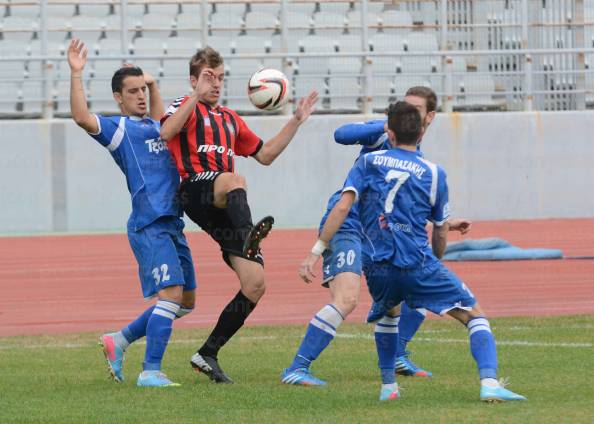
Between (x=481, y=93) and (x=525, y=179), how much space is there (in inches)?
68.9

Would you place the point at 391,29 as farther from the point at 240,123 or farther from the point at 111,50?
the point at 240,123

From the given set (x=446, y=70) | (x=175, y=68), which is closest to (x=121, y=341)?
(x=175, y=68)

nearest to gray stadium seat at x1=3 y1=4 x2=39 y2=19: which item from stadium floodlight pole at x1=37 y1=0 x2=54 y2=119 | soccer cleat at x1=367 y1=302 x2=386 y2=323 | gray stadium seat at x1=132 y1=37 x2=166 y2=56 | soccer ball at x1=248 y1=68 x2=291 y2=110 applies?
gray stadium seat at x1=132 y1=37 x2=166 y2=56

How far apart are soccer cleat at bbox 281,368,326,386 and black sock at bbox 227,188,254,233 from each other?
942 millimetres

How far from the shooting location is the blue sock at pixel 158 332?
8180 mm

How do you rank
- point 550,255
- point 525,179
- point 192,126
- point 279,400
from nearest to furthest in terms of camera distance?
point 279,400, point 192,126, point 550,255, point 525,179

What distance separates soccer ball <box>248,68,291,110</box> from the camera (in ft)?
30.1

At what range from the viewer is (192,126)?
8344mm

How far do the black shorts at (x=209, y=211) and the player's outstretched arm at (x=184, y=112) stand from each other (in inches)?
13.4

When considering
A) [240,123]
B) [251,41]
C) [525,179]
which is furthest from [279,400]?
[251,41]

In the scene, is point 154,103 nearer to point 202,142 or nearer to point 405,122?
point 202,142

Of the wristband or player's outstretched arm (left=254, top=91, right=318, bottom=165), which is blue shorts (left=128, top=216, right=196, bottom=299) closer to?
player's outstretched arm (left=254, top=91, right=318, bottom=165)

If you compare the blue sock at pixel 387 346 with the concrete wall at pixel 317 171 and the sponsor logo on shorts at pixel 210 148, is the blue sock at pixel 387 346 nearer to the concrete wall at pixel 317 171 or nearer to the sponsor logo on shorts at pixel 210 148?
the sponsor logo on shorts at pixel 210 148

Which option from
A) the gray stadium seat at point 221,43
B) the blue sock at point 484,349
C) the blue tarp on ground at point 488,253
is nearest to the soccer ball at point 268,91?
the blue sock at point 484,349
